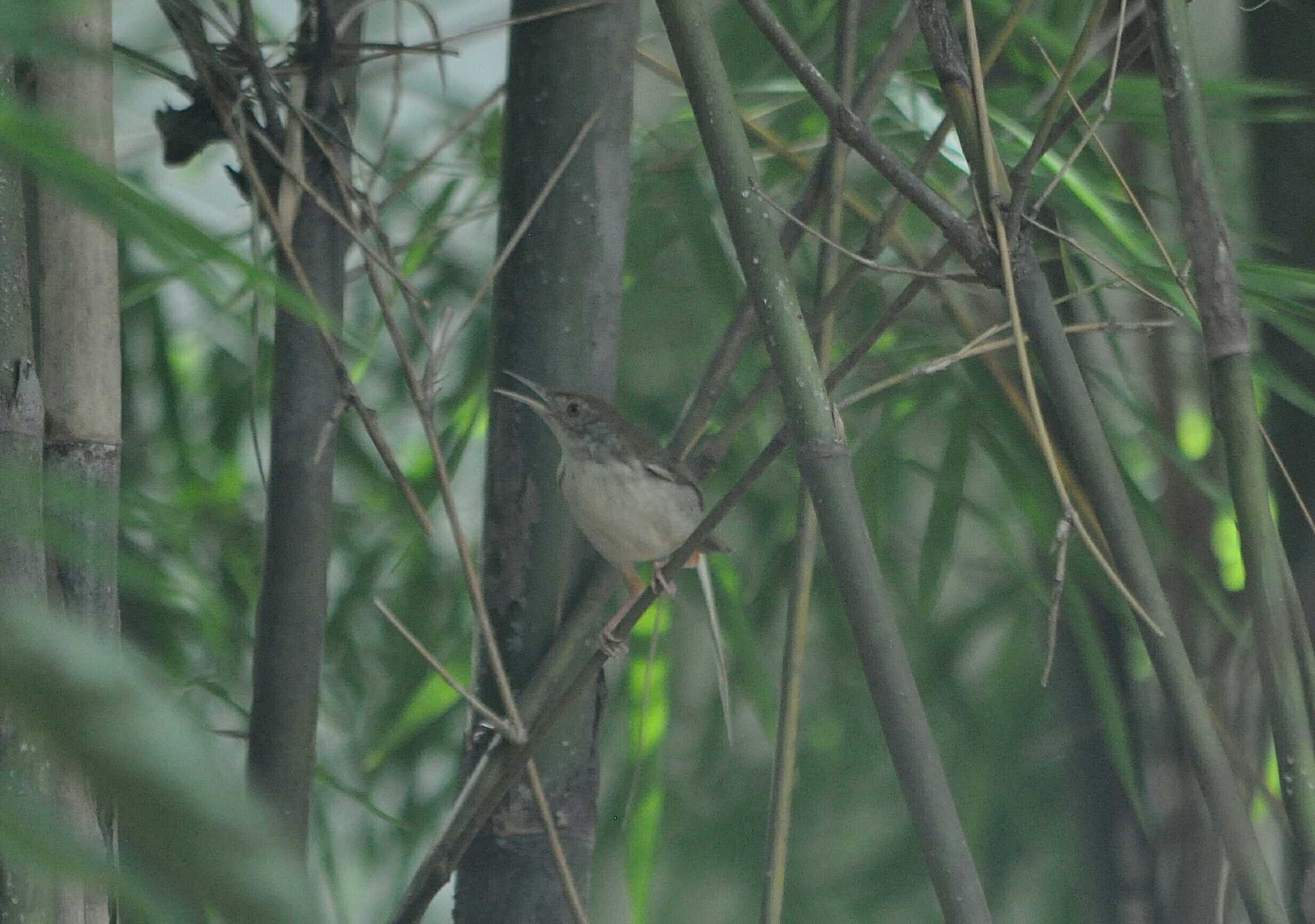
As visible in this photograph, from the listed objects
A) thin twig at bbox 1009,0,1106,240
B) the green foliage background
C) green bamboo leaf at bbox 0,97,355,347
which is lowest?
the green foliage background

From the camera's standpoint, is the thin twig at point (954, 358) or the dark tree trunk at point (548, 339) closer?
the thin twig at point (954, 358)

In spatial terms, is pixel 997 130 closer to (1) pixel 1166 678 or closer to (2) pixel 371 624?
(1) pixel 1166 678

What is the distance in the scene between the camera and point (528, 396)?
3.80ft

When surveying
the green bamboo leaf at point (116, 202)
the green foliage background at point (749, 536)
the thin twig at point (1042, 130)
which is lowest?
the green foliage background at point (749, 536)

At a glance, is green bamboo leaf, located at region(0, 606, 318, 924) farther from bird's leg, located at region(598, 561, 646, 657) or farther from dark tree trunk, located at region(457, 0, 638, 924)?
dark tree trunk, located at region(457, 0, 638, 924)

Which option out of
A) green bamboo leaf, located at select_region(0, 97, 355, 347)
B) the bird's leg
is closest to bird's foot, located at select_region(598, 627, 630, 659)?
the bird's leg

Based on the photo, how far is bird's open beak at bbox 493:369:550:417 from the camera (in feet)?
3.74

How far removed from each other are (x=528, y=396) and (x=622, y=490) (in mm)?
399

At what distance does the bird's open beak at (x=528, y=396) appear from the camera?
1.14 m

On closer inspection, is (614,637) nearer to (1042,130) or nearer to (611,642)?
(611,642)

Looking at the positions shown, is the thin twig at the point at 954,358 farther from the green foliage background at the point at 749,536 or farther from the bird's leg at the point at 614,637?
the green foliage background at the point at 749,536

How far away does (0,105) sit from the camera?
310 mm

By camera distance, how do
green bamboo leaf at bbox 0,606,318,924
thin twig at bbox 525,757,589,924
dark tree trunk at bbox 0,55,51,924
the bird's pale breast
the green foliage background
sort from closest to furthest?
green bamboo leaf at bbox 0,606,318,924 → dark tree trunk at bbox 0,55,51,924 → thin twig at bbox 525,757,589,924 → the bird's pale breast → the green foliage background

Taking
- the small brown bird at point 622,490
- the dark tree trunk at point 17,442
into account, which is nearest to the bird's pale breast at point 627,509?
the small brown bird at point 622,490
